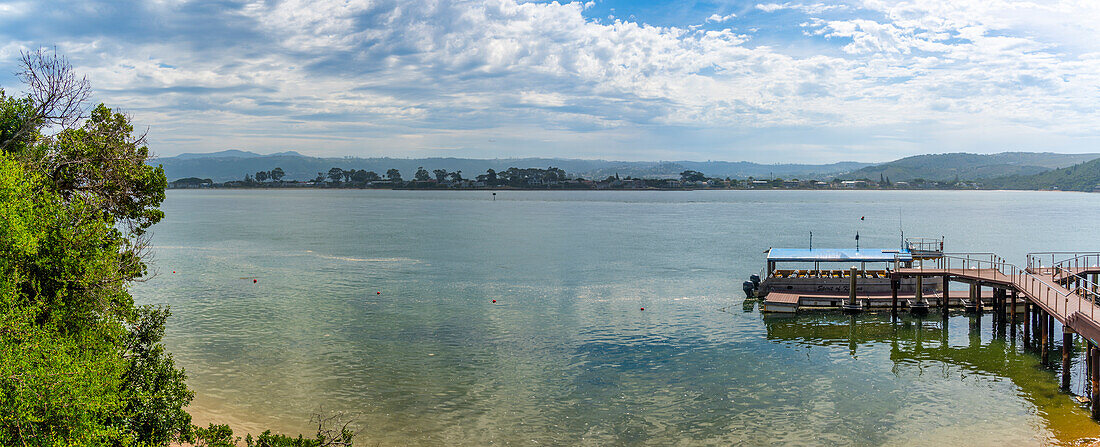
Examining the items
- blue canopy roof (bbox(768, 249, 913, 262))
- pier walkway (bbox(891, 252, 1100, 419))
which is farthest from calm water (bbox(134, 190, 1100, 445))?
blue canopy roof (bbox(768, 249, 913, 262))

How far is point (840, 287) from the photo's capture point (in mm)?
45781

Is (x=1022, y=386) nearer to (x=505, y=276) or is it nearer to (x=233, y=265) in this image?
(x=505, y=276)

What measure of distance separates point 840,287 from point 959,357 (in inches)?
492

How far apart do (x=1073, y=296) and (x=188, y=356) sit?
39243 millimetres

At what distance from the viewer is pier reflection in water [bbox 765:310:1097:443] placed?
2534 cm

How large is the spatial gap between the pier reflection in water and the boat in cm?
92

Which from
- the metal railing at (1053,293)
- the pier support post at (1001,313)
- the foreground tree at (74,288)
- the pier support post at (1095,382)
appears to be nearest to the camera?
the foreground tree at (74,288)

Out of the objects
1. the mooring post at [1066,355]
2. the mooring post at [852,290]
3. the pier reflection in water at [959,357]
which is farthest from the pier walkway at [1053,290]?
the pier reflection in water at [959,357]

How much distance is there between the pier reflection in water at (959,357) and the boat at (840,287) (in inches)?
36.4

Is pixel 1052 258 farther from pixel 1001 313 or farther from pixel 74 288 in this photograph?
pixel 74 288

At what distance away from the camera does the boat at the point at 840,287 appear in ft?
141

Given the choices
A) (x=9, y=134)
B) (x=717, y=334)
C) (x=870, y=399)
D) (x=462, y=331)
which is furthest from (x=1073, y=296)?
(x=9, y=134)

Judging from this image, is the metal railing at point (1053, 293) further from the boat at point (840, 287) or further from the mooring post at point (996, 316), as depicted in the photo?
the boat at point (840, 287)

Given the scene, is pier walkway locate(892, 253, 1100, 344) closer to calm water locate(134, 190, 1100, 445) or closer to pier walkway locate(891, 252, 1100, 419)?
pier walkway locate(891, 252, 1100, 419)
